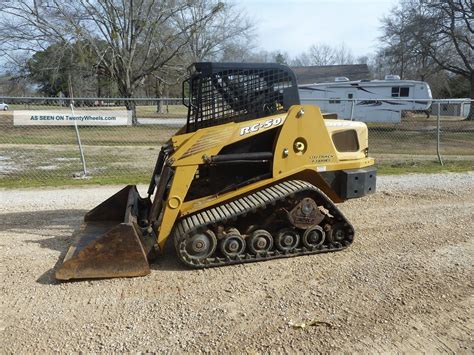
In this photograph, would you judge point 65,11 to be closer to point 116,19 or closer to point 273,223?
point 116,19

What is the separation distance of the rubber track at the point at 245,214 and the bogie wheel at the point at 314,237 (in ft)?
Answer: 0.17

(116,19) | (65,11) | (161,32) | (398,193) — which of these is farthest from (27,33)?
(398,193)

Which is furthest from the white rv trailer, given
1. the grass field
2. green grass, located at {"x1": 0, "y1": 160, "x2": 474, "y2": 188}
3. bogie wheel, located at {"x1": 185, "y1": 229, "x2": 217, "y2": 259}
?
bogie wheel, located at {"x1": 185, "y1": 229, "x2": 217, "y2": 259}

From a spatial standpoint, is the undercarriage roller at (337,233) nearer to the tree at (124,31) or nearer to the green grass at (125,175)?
the green grass at (125,175)

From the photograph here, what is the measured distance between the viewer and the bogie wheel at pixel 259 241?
4516 mm

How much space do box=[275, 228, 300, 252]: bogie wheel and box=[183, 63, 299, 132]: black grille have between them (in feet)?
4.34

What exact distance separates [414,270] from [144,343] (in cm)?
279

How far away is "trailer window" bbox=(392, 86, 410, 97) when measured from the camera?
87.4ft

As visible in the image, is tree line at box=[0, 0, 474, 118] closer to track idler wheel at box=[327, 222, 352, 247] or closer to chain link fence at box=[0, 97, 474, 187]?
chain link fence at box=[0, 97, 474, 187]

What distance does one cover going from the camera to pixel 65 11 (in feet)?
86.2

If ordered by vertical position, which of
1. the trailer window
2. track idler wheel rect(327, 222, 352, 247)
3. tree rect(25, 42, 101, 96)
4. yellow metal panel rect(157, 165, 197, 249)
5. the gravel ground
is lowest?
the gravel ground

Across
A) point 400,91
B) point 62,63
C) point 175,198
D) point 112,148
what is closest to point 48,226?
point 175,198

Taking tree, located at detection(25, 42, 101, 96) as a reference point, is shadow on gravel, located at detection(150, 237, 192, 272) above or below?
below

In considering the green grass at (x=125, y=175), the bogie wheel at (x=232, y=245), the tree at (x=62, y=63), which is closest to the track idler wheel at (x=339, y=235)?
the bogie wheel at (x=232, y=245)
